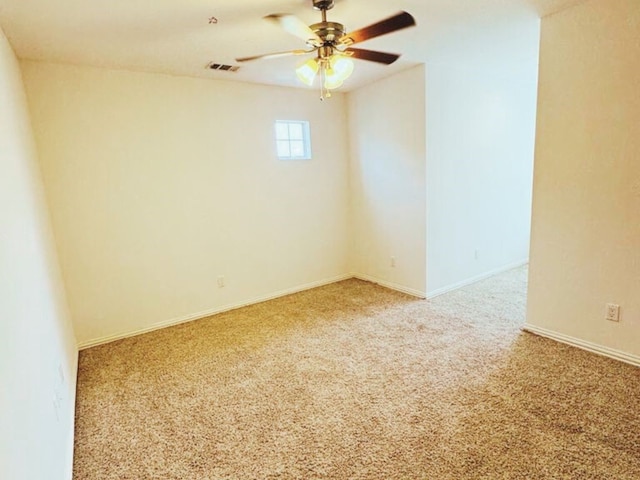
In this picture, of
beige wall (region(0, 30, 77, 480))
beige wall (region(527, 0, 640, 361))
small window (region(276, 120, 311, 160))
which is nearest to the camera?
beige wall (region(0, 30, 77, 480))

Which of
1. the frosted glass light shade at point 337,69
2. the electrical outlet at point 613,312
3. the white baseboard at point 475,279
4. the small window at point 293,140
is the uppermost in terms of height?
the frosted glass light shade at point 337,69

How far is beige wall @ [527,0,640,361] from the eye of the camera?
2268 millimetres

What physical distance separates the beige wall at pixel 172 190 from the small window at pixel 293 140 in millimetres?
89

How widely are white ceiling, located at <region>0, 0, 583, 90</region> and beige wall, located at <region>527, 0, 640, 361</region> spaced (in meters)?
0.32

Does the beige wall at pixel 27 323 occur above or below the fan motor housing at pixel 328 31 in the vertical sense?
below

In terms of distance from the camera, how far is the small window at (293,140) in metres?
4.06

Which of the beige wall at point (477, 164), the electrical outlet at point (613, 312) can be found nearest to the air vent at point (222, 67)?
the beige wall at point (477, 164)

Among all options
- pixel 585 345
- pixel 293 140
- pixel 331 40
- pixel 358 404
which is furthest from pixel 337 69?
pixel 585 345

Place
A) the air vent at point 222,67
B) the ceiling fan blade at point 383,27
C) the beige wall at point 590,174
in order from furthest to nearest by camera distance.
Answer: the air vent at point 222,67 → the beige wall at point 590,174 → the ceiling fan blade at point 383,27

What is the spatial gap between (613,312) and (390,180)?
2.28 metres

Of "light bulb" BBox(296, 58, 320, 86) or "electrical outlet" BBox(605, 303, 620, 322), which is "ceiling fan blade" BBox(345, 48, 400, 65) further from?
"electrical outlet" BBox(605, 303, 620, 322)

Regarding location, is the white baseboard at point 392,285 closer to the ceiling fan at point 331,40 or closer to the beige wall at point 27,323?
the ceiling fan at point 331,40

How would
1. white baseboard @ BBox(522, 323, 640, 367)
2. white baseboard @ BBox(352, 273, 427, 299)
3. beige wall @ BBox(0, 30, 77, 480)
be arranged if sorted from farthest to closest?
white baseboard @ BBox(352, 273, 427, 299), white baseboard @ BBox(522, 323, 640, 367), beige wall @ BBox(0, 30, 77, 480)

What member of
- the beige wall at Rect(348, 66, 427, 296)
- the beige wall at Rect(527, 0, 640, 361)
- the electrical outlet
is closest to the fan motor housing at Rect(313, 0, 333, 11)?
the beige wall at Rect(527, 0, 640, 361)
